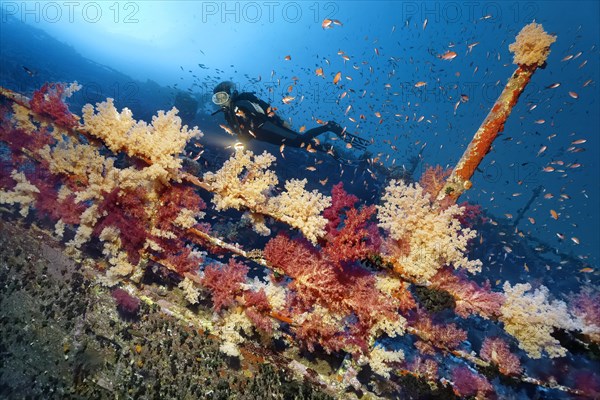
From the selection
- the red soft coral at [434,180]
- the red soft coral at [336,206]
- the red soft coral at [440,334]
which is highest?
the red soft coral at [434,180]

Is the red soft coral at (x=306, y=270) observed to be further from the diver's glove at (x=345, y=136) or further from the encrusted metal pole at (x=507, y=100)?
the diver's glove at (x=345, y=136)

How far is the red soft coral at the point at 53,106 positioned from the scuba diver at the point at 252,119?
17.5 feet

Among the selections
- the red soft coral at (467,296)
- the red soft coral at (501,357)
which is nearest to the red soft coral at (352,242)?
the red soft coral at (467,296)

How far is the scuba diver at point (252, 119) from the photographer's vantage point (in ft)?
34.0

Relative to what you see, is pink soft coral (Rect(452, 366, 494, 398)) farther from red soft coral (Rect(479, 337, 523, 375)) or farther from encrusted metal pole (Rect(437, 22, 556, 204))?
encrusted metal pole (Rect(437, 22, 556, 204))

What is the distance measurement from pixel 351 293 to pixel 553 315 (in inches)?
107

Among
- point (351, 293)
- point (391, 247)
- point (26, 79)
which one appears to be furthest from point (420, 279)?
point (26, 79)

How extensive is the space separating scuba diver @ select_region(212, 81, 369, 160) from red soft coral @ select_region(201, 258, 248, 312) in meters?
6.75

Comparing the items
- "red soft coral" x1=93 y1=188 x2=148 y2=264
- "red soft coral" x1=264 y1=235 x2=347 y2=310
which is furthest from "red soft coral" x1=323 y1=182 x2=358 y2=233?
"red soft coral" x1=93 y1=188 x2=148 y2=264

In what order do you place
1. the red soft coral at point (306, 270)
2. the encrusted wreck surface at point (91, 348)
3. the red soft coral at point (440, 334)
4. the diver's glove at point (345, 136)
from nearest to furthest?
the encrusted wreck surface at point (91, 348), the red soft coral at point (306, 270), the red soft coral at point (440, 334), the diver's glove at point (345, 136)

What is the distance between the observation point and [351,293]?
4.52 m

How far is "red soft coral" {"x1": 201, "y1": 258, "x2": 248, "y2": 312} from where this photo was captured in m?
4.68

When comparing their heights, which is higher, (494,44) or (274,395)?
(494,44)

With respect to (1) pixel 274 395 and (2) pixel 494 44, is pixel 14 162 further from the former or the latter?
(2) pixel 494 44
